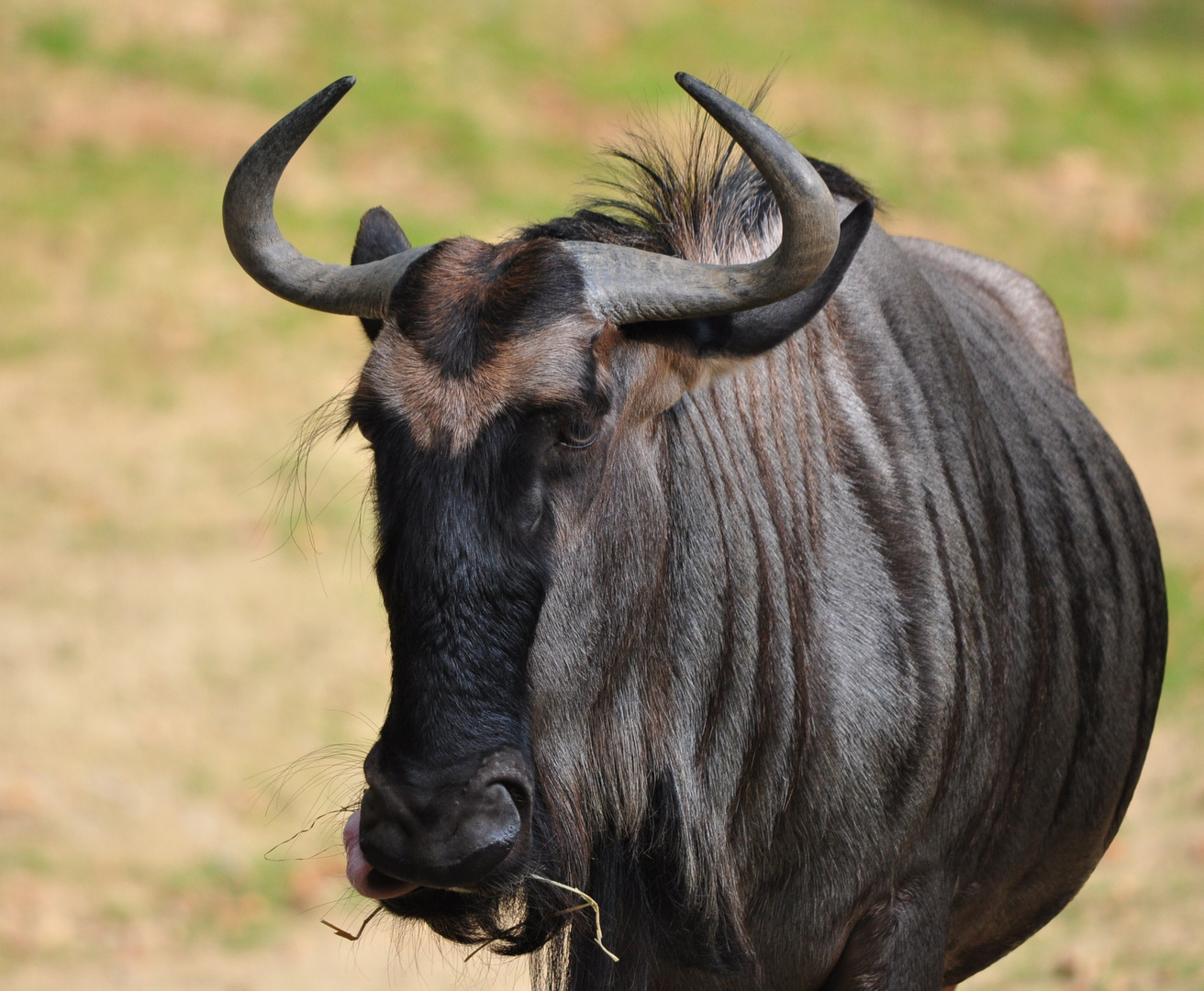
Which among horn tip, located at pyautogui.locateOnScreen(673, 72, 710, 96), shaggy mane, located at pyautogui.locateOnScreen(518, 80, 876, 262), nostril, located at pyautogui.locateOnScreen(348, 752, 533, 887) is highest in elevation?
horn tip, located at pyautogui.locateOnScreen(673, 72, 710, 96)

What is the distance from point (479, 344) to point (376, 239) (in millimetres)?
937

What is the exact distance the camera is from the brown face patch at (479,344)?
10.8ft

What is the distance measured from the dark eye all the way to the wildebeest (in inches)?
0.6

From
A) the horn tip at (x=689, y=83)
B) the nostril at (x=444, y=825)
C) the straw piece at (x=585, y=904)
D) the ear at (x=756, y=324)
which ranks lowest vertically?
the straw piece at (x=585, y=904)

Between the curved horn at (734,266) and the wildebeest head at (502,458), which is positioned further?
the curved horn at (734,266)

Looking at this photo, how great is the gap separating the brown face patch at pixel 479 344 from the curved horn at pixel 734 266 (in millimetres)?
86

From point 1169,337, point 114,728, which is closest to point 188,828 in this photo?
point 114,728

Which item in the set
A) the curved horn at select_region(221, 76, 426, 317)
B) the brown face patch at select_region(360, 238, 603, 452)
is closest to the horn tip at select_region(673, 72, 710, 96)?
the brown face patch at select_region(360, 238, 603, 452)

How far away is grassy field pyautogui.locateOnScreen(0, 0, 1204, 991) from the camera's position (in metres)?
8.22

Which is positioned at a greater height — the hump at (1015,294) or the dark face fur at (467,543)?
the hump at (1015,294)

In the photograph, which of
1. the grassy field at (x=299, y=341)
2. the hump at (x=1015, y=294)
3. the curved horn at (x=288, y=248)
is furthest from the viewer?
the grassy field at (x=299, y=341)

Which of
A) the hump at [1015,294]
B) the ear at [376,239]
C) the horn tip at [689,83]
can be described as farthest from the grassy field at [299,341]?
the hump at [1015,294]

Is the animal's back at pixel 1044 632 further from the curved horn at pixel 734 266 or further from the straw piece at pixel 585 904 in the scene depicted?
the curved horn at pixel 734 266

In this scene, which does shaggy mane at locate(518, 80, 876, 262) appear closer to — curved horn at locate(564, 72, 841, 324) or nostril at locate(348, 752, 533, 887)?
curved horn at locate(564, 72, 841, 324)
